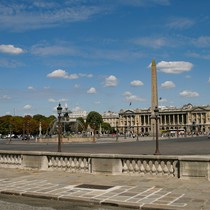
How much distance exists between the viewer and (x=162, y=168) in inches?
591

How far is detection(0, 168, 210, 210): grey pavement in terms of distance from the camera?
10664 millimetres

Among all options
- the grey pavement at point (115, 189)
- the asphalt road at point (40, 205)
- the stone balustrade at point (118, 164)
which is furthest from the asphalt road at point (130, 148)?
the asphalt road at point (40, 205)

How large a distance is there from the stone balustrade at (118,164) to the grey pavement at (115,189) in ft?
0.97

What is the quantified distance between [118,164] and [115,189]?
2.93 m

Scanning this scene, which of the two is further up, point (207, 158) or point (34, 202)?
point (207, 158)

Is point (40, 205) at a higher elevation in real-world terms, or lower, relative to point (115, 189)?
lower

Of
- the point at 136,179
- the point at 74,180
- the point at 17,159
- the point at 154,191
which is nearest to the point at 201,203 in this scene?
the point at 154,191

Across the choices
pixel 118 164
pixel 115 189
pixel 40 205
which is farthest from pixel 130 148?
pixel 40 205

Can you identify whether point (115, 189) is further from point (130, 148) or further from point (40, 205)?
point (130, 148)

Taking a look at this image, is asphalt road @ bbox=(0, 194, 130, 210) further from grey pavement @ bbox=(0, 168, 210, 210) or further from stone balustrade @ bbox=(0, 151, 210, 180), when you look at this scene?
stone balustrade @ bbox=(0, 151, 210, 180)

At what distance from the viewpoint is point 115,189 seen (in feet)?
42.2

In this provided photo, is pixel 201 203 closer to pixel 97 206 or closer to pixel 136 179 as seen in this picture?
pixel 97 206

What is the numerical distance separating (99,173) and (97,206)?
17.6 feet

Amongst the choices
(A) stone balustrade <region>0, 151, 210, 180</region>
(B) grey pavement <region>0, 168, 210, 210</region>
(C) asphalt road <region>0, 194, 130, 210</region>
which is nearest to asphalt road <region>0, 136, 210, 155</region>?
(A) stone balustrade <region>0, 151, 210, 180</region>
